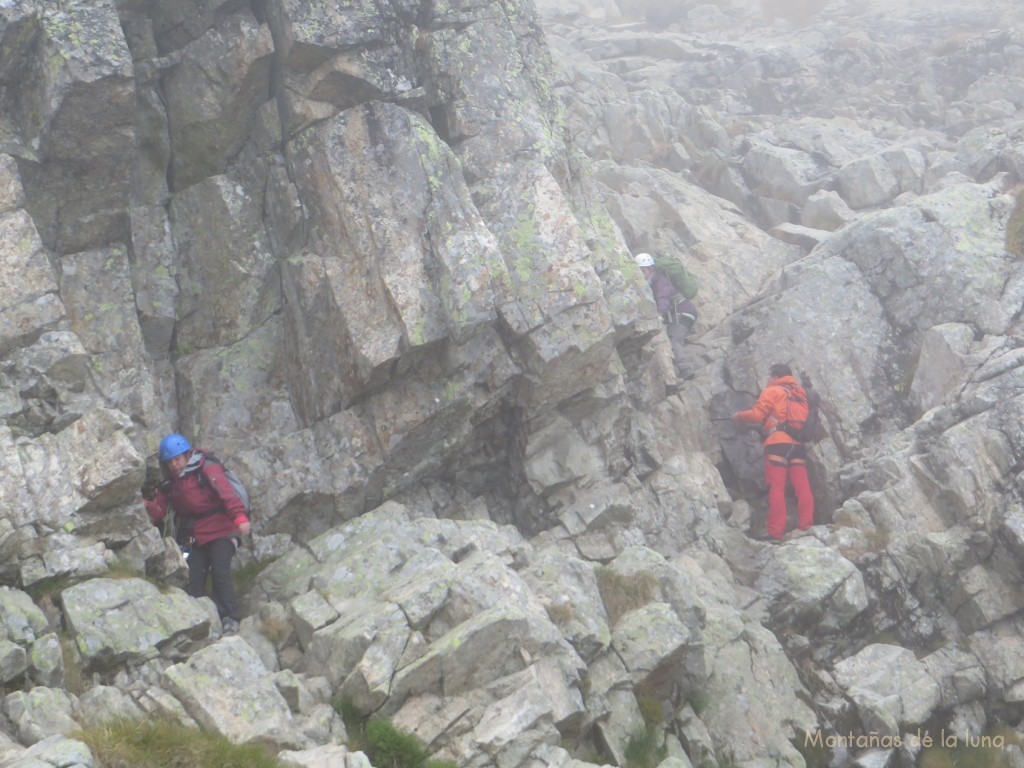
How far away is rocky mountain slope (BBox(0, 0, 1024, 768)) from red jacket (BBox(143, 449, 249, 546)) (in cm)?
77

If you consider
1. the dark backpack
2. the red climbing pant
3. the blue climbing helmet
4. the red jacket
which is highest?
the blue climbing helmet

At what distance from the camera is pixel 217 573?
1630cm

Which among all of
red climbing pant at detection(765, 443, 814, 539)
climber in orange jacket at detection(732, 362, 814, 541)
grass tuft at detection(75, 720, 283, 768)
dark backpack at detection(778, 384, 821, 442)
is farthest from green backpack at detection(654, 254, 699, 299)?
grass tuft at detection(75, 720, 283, 768)

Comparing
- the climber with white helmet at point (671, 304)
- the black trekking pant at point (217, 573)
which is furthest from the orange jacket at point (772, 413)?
the black trekking pant at point (217, 573)

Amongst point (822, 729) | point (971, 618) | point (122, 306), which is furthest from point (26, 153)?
point (971, 618)

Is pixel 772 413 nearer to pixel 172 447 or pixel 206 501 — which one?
pixel 206 501

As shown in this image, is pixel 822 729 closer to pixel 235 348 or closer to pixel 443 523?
pixel 443 523

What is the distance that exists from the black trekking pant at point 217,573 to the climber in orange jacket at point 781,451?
13643 mm

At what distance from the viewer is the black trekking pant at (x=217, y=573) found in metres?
16.2

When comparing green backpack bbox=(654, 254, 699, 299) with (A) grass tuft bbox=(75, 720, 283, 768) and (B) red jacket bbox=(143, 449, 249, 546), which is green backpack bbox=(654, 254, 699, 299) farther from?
(A) grass tuft bbox=(75, 720, 283, 768)

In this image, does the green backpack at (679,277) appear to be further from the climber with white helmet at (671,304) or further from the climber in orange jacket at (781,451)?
the climber in orange jacket at (781,451)

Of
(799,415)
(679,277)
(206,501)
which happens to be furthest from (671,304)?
(206,501)

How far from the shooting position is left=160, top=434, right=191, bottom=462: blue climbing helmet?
16.4 m

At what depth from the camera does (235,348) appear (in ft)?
66.9
